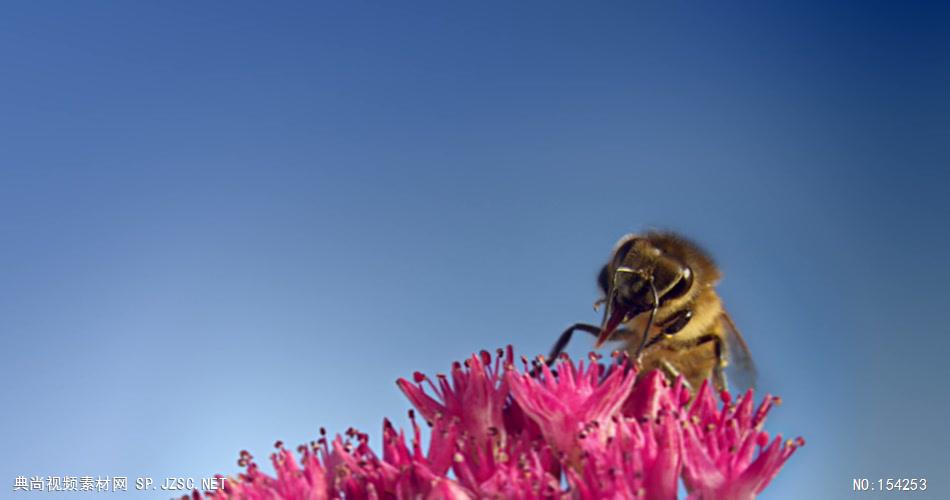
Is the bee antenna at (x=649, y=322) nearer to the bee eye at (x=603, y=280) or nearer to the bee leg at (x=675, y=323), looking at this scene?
the bee leg at (x=675, y=323)

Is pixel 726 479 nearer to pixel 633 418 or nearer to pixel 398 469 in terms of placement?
pixel 633 418

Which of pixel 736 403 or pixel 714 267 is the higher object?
pixel 714 267

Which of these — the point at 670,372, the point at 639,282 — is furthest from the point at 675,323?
the point at 639,282

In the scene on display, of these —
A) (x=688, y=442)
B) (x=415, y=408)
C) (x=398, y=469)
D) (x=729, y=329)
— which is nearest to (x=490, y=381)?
(x=415, y=408)

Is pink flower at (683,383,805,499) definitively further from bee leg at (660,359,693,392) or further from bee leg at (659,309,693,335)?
bee leg at (659,309,693,335)

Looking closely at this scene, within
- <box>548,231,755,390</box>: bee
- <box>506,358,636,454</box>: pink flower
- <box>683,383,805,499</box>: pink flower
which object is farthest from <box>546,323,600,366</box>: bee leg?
<box>683,383,805,499</box>: pink flower

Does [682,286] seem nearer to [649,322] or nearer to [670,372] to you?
[649,322]

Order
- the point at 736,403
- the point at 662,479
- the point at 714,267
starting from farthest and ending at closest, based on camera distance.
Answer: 1. the point at 714,267
2. the point at 736,403
3. the point at 662,479

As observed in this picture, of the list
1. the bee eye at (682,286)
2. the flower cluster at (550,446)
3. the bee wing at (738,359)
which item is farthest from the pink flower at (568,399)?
the bee wing at (738,359)
